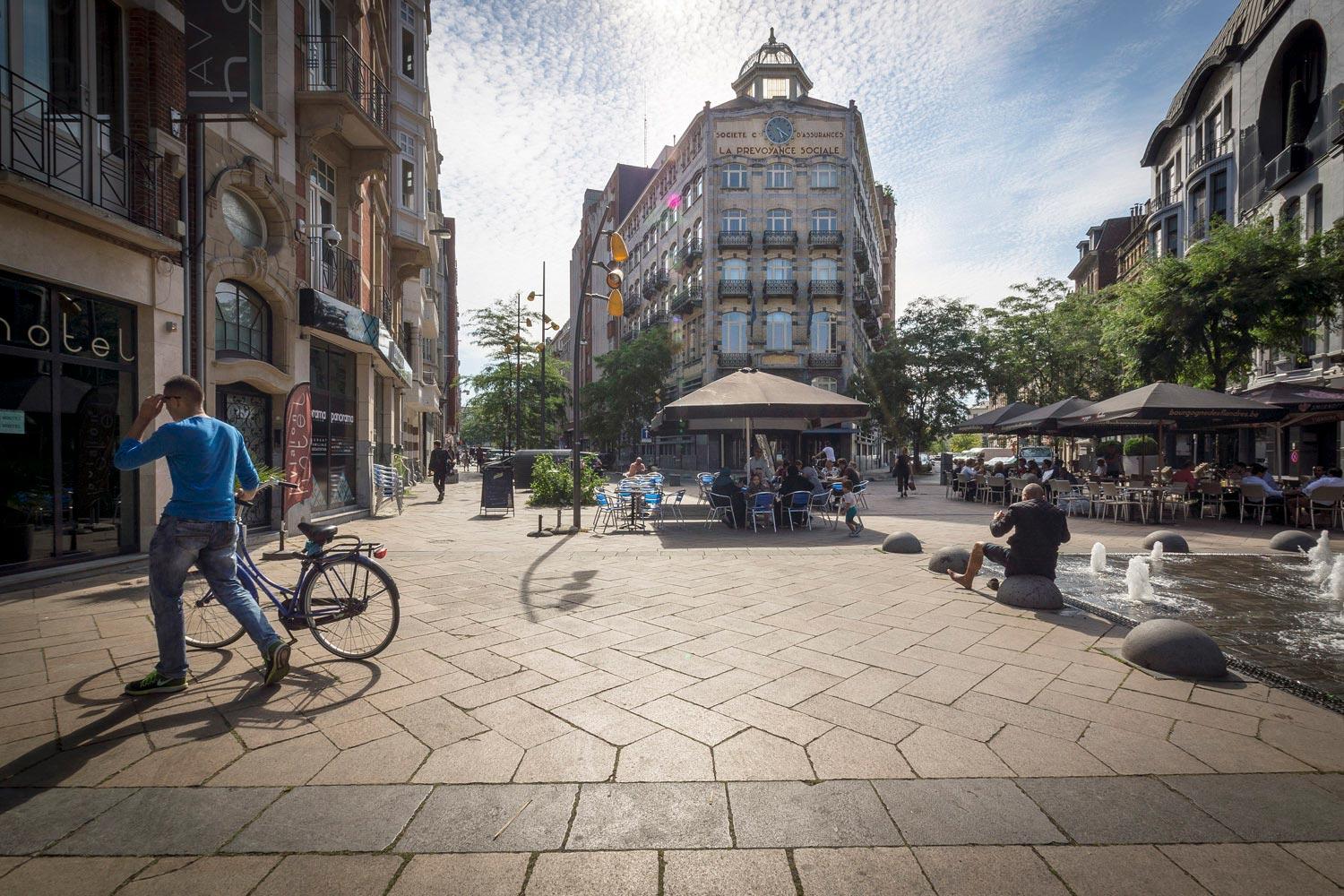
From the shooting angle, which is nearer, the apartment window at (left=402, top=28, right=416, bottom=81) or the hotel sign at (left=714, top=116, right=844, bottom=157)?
the apartment window at (left=402, top=28, right=416, bottom=81)

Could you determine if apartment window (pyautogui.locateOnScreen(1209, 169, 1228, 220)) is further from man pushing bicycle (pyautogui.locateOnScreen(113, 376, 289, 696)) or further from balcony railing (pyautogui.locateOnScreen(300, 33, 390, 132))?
man pushing bicycle (pyautogui.locateOnScreen(113, 376, 289, 696))

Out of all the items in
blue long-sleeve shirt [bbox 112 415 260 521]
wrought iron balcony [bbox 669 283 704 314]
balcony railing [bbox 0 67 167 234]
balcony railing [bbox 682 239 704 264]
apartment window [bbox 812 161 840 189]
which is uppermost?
apartment window [bbox 812 161 840 189]

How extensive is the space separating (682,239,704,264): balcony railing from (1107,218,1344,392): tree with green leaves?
25.4m

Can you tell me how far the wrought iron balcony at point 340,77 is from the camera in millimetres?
11188

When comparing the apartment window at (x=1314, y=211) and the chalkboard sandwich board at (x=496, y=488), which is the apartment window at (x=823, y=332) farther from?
the chalkboard sandwich board at (x=496, y=488)

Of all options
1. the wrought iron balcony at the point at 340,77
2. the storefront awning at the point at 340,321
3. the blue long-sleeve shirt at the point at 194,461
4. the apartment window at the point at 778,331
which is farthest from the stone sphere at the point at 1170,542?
the apartment window at the point at 778,331

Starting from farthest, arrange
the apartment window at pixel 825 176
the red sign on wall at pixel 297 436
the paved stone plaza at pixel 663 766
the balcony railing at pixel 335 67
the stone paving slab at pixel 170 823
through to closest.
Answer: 1. the apartment window at pixel 825 176
2. the balcony railing at pixel 335 67
3. the red sign on wall at pixel 297 436
4. the stone paving slab at pixel 170 823
5. the paved stone plaza at pixel 663 766

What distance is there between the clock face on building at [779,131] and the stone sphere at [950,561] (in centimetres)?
3662

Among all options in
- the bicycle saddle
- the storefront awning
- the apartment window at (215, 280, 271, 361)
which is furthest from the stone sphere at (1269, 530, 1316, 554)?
the apartment window at (215, 280, 271, 361)

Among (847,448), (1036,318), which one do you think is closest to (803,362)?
(847,448)

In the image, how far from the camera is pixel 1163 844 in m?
2.29

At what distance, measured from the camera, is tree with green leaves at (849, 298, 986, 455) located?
117ft

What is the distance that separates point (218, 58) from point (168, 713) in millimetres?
8435

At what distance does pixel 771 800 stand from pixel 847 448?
125 ft
